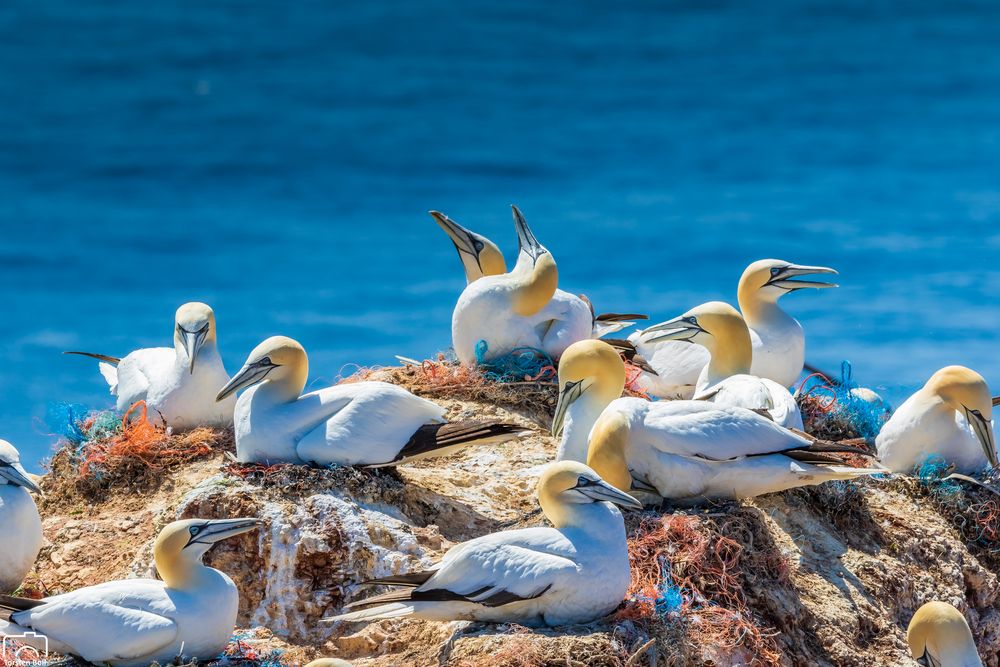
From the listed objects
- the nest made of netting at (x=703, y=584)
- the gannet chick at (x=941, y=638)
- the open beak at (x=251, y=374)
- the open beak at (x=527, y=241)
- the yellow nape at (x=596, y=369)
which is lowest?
the gannet chick at (x=941, y=638)

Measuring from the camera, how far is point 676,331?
12750 mm

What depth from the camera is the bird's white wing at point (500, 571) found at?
9.13 m

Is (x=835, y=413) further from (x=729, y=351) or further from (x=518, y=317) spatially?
(x=518, y=317)

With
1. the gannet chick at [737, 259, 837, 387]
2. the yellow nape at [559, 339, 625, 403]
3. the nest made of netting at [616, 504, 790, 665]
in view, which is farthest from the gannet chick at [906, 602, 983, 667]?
the gannet chick at [737, 259, 837, 387]

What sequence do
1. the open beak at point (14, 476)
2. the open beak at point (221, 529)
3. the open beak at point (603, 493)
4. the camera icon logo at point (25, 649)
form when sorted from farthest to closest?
the open beak at point (14, 476), the open beak at point (221, 529), the open beak at point (603, 493), the camera icon logo at point (25, 649)


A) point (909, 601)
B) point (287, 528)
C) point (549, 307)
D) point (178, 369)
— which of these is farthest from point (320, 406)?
point (909, 601)

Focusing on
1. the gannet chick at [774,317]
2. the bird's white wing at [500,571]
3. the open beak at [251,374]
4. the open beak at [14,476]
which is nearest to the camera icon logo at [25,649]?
the open beak at [14,476]

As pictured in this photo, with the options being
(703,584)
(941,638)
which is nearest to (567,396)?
(703,584)

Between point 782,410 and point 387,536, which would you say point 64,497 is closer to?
point 387,536

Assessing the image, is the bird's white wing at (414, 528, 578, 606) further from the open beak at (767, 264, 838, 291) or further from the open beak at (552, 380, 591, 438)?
the open beak at (767, 264, 838, 291)

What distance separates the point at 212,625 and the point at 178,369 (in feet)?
11.5

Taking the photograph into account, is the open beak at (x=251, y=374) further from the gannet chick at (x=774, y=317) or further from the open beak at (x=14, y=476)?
the gannet chick at (x=774, y=317)

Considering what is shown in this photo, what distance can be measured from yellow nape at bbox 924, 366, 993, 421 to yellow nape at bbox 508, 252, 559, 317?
2.78m

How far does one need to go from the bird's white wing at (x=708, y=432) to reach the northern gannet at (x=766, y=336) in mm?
2933
